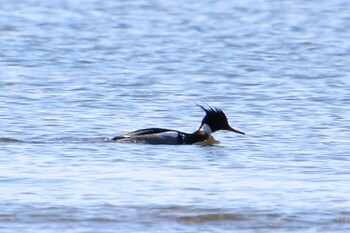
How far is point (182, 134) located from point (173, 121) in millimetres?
1915

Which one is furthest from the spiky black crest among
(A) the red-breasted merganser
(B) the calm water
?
(B) the calm water

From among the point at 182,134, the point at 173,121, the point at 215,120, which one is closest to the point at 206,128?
the point at 215,120

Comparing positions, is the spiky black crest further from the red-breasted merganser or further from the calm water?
the calm water

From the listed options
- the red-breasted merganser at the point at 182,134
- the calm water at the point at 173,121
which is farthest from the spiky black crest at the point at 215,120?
the calm water at the point at 173,121

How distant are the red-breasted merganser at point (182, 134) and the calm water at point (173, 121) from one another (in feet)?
0.60

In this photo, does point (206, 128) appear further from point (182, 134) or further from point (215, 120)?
point (182, 134)

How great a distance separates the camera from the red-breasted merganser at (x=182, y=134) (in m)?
15.4

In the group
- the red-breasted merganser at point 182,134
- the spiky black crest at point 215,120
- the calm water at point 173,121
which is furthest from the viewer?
the spiky black crest at point 215,120

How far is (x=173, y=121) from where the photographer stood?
17766 millimetres

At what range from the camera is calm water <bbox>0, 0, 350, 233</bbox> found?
11.3 meters

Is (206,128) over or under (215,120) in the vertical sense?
under

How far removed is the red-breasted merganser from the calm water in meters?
0.18

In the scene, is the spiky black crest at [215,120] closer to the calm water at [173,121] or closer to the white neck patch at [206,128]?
the white neck patch at [206,128]

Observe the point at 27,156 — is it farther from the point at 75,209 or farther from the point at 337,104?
the point at 337,104
